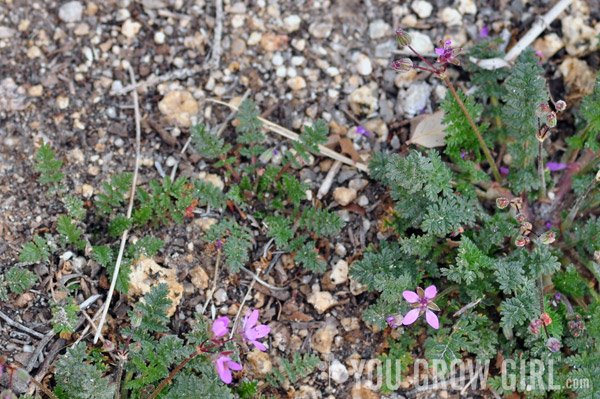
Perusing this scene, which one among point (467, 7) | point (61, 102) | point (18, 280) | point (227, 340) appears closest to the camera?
point (227, 340)

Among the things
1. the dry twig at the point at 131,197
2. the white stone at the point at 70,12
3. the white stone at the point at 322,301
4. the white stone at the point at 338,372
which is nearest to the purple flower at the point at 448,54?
the white stone at the point at 322,301

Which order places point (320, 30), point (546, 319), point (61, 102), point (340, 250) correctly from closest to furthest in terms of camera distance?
point (546, 319)
point (340, 250)
point (61, 102)
point (320, 30)

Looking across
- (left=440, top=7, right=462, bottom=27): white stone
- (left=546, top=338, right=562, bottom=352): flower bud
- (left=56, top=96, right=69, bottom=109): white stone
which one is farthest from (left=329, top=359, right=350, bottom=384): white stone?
(left=440, top=7, right=462, bottom=27): white stone

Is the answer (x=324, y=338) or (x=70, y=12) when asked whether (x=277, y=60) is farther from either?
(x=324, y=338)

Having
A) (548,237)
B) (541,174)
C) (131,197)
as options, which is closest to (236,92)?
(131,197)

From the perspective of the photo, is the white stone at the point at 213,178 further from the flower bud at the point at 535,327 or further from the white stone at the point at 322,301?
the flower bud at the point at 535,327
